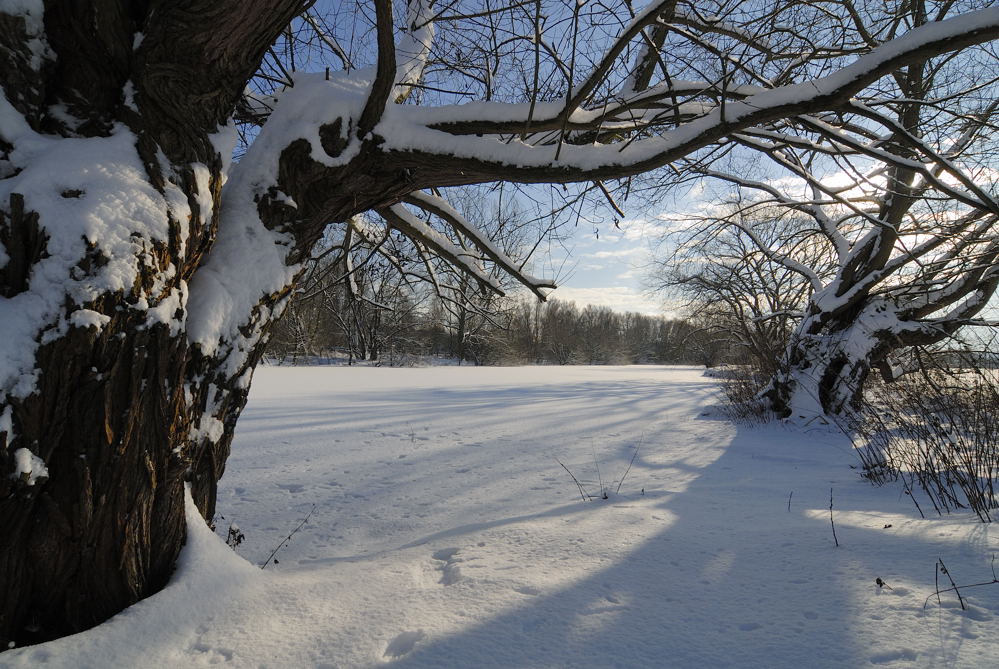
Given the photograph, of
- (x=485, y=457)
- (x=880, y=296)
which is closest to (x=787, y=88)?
(x=485, y=457)

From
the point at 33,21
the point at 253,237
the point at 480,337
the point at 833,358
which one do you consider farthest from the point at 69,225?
the point at 480,337

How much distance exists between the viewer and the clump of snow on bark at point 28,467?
1.21m

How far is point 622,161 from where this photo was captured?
197 centimetres

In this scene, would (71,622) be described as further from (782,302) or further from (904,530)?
(782,302)

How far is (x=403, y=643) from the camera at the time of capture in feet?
4.18

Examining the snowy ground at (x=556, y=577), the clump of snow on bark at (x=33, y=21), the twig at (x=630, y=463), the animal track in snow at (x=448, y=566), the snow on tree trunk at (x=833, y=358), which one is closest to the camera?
the snowy ground at (x=556, y=577)

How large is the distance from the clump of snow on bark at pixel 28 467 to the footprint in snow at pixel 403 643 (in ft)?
3.50

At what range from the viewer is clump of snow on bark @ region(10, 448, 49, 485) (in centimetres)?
121

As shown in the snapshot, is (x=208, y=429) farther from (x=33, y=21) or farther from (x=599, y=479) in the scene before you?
(x=599, y=479)

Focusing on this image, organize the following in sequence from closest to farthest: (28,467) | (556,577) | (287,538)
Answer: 1. (28,467)
2. (556,577)
3. (287,538)

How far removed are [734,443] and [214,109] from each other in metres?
5.42

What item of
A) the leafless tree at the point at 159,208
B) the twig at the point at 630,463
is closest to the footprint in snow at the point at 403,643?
the leafless tree at the point at 159,208

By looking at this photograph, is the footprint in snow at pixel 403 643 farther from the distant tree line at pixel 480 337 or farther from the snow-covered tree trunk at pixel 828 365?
the snow-covered tree trunk at pixel 828 365

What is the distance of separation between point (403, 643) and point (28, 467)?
112 cm
